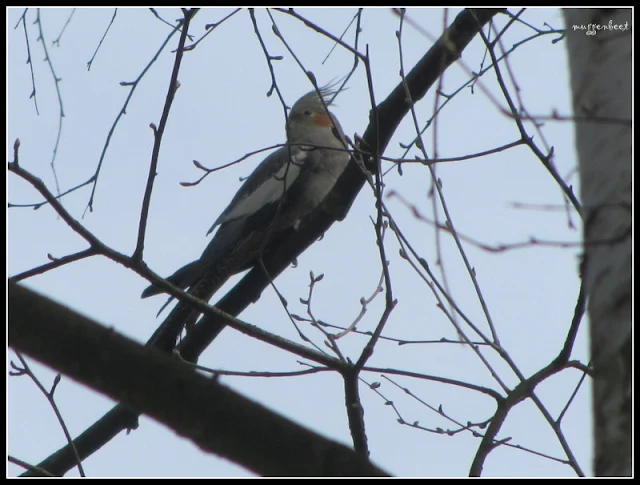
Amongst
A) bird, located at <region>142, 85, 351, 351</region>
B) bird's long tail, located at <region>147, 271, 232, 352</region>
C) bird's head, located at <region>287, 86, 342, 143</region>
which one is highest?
bird's head, located at <region>287, 86, 342, 143</region>

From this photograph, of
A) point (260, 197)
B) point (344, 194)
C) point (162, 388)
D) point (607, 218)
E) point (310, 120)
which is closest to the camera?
point (607, 218)

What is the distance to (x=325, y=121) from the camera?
6691 millimetres

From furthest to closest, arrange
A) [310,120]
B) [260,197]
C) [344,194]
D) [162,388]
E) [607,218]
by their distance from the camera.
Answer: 1. [310,120]
2. [260,197]
3. [344,194]
4. [162,388]
5. [607,218]

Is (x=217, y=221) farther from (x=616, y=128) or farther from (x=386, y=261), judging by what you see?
(x=616, y=128)

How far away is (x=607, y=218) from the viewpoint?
124 centimetres

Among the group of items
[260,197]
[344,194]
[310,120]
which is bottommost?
[344,194]

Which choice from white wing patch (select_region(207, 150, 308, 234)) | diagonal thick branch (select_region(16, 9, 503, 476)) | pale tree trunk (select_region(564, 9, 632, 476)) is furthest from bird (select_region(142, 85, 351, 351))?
pale tree trunk (select_region(564, 9, 632, 476))

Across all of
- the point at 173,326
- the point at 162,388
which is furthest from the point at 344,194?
the point at 162,388

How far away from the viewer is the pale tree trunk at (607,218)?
1.20 metres

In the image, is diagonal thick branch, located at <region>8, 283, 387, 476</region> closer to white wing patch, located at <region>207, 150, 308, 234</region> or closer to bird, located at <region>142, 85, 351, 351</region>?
bird, located at <region>142, 85, 351, 351</region>

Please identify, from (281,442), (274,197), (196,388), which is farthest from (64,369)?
(274,197)

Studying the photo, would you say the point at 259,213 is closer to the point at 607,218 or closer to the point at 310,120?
the point at 310,120

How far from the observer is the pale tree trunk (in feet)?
3.95

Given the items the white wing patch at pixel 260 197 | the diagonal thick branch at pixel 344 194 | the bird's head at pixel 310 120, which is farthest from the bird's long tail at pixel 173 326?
the bird's head at pixel 310 120
